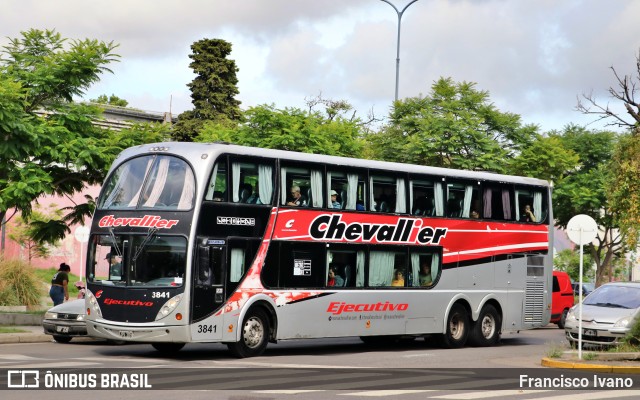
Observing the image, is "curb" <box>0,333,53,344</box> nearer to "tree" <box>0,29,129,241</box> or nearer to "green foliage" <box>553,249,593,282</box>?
"tree" <box>0,29,129,241</box>

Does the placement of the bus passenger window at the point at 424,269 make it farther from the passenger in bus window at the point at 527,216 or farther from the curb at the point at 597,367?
the curb at the point at 597,367

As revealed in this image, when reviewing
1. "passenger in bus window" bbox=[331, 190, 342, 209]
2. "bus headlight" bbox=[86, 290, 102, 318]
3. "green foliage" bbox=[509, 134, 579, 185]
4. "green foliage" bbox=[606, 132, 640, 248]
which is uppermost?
"green foliage" bbox=[509, 134, 579, 185]

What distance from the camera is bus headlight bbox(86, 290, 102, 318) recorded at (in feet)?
71.8

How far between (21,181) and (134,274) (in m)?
8.44

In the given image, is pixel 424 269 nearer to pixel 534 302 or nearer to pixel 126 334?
pixel 534 302

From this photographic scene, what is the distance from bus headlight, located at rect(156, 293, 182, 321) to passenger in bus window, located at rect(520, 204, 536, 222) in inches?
454

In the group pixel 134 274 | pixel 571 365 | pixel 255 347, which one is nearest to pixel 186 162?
pixel 134 274

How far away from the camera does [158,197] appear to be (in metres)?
21.7

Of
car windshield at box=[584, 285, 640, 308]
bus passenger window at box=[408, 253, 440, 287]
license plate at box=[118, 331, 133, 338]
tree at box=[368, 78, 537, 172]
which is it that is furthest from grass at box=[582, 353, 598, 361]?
tree at box=[368, 78, 537, 172]

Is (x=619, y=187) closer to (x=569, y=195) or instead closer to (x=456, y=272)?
(x=456, y=272)

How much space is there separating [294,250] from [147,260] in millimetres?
3374

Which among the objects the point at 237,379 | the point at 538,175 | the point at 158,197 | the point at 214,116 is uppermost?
the point at 214,116

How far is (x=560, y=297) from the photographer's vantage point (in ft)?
130

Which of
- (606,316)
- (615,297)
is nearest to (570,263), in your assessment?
(615,297)
